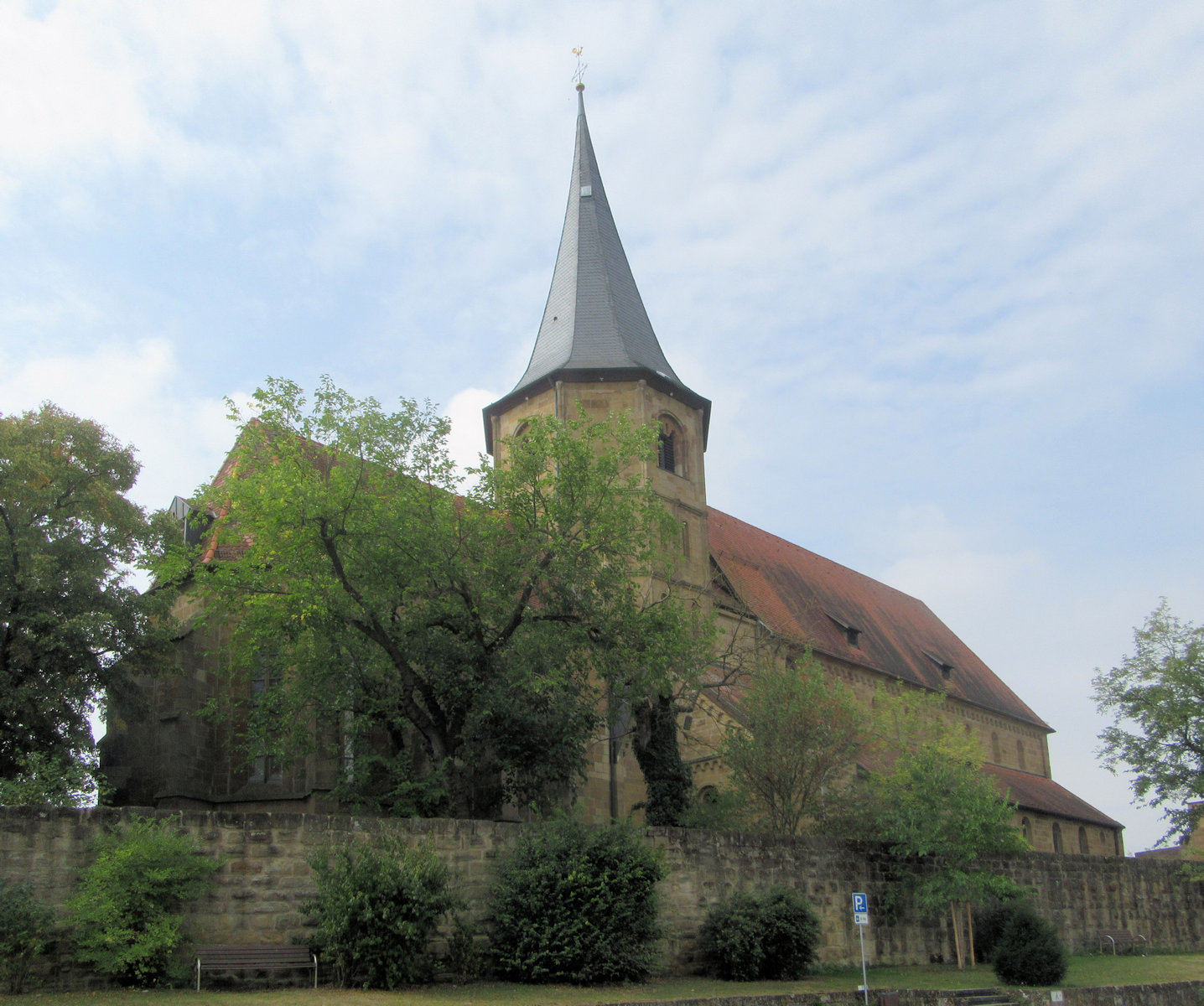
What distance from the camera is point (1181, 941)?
93.3 ft

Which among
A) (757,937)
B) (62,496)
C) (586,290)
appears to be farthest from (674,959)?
(586,290)

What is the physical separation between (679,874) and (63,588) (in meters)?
10.8

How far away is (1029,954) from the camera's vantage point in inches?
727

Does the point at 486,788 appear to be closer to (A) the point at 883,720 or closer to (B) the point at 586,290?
(A) the point at 883,720

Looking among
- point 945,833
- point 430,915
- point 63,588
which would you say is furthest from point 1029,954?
point 63,588

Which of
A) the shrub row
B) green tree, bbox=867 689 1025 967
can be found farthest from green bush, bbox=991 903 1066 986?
the shrub row

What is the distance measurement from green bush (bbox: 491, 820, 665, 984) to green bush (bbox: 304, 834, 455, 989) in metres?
1.20

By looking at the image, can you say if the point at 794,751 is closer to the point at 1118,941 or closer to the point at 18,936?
the point at 1118,941

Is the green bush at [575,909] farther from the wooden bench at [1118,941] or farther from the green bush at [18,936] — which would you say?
the wooden bench at [1118,941]

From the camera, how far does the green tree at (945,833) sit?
20.7 metres

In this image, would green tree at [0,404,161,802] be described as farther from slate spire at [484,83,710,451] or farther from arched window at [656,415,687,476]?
arched window at [656,415,687,476]

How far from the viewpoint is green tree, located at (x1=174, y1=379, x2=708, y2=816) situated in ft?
61.4

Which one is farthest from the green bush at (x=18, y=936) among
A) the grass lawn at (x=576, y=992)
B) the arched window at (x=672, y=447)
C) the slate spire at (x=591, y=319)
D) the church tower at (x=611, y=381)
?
the arched window at (x=672, y=447)

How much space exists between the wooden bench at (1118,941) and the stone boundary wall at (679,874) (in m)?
0.16
